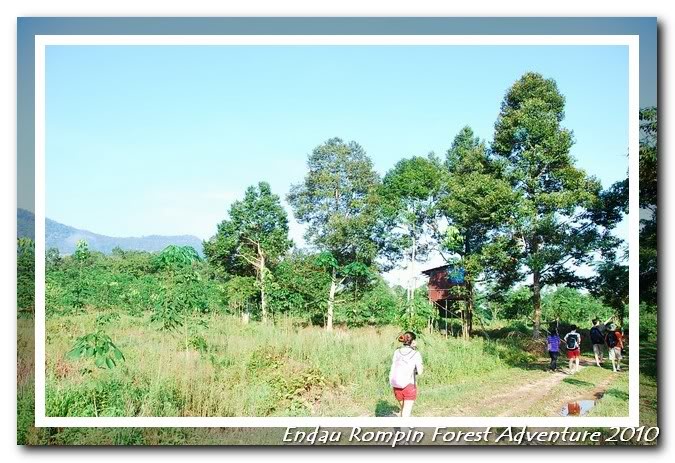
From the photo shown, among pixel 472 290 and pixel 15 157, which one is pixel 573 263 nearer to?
pixel 472 290

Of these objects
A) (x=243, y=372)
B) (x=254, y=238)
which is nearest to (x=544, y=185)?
(x=254, y=238)

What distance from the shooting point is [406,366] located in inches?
221

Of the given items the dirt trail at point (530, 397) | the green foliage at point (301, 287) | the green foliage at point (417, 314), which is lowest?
the dirt trail at point (530, 397)

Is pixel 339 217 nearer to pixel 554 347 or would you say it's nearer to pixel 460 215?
pixel 460 215

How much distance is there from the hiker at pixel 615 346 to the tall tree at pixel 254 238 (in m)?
3.77

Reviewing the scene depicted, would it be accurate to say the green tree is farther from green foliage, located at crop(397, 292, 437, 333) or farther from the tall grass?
green foliage, located at crop(397, 292, 437, 333)

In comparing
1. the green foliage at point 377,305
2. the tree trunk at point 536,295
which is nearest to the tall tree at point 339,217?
the green foliage at point 377,305

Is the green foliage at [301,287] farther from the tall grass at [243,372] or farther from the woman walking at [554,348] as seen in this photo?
the woman walking at [554,348]

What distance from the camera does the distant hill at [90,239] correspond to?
632cm

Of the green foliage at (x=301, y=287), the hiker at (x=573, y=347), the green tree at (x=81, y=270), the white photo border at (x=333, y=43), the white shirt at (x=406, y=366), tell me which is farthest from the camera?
the hiker at (x=573, y=347)

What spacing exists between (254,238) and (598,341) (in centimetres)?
439

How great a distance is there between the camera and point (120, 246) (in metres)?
7.07

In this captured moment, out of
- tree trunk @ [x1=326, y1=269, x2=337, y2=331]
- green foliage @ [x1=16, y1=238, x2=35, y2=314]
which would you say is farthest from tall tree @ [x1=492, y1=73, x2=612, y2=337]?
green foliage @ [x1=16, y1=238, x2=35, y2=314]

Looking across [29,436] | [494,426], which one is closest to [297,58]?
[494,426]
